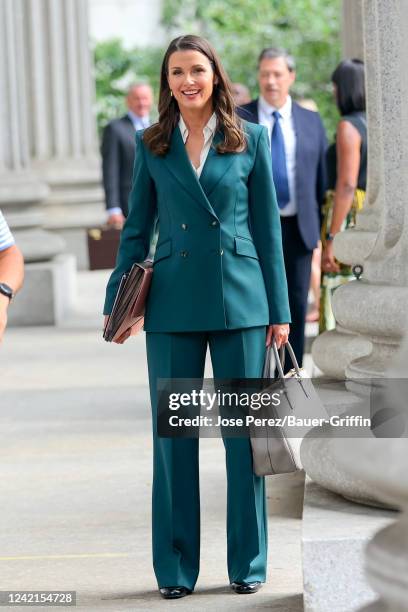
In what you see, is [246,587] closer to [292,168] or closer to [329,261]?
[292,168]

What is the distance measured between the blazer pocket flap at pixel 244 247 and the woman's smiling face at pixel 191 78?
462mm

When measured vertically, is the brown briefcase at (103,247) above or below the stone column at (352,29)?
below

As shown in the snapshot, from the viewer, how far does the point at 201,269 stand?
16.0ft

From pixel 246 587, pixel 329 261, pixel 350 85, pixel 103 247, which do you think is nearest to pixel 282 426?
pixel 246 587

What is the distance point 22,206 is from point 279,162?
6.09 metres

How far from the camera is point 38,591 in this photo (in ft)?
16.7

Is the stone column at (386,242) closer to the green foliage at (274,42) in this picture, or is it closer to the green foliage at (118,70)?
the green foliage at (274,42)

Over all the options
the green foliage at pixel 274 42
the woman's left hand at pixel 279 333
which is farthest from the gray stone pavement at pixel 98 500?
the green foliage at pixel 274 42

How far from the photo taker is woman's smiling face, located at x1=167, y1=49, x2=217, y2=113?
4.79 metres

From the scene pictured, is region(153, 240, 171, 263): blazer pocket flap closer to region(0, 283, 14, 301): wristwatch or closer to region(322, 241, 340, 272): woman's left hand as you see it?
region(0, 283, 14, 301): wristwatch

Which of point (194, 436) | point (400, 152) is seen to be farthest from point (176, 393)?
point (400, 152)

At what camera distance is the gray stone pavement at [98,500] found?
16.6 ft

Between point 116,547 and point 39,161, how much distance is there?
14.3 meters

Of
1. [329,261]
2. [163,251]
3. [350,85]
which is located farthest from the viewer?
[329,261]
